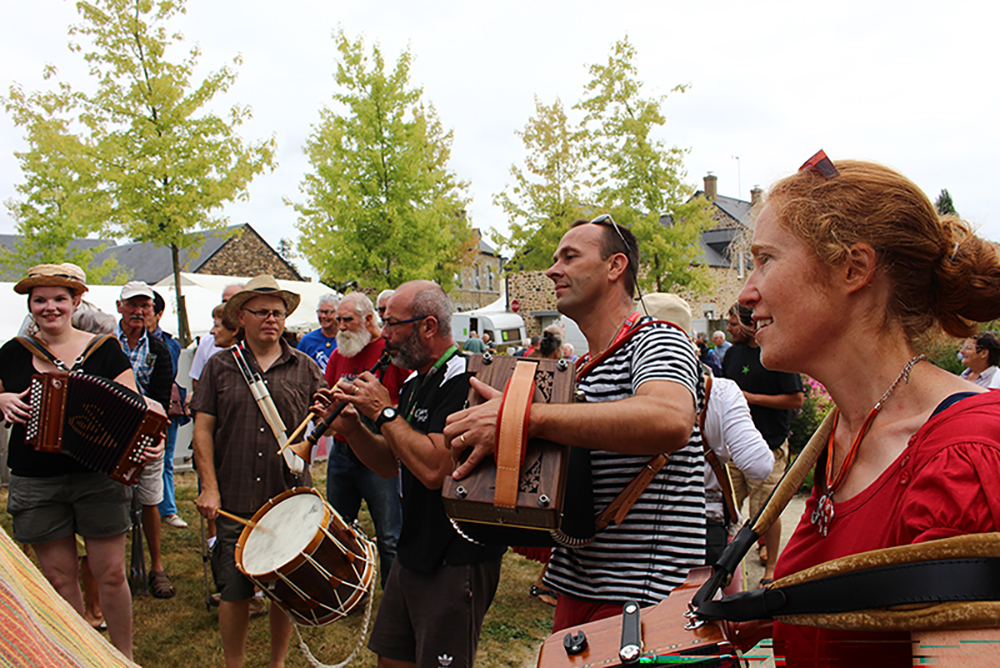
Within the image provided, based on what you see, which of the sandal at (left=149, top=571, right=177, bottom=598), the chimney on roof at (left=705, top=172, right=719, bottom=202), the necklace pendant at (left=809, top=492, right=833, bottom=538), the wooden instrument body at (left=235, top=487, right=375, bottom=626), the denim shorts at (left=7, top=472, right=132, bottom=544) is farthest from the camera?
the chimney on roof at (left=705, top=172, right=719, bottom=202)

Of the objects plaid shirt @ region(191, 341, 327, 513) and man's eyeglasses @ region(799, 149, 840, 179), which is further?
plaid shirt @ region(191, 341, 327, 513)

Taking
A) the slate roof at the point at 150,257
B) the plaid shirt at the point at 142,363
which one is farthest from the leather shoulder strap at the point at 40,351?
the slate roof at the point at 150,257

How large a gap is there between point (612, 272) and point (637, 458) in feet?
2.25

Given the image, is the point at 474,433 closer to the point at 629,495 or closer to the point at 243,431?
the point at 629,495

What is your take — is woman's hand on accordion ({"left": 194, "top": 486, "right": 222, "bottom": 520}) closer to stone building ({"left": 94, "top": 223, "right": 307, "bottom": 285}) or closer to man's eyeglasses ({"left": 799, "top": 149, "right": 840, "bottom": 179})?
man's eyeglasses ({"left": 799, "top": 149, "right": 840, "bottom": 179})

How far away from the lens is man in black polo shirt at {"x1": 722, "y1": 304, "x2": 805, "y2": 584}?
16.6 feet

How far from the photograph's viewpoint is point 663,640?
1.08 m

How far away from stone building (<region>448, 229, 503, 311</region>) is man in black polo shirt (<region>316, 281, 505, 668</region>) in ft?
129

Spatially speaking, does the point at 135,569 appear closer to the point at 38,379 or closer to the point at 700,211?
the point at 38,379

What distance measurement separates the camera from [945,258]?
111cm

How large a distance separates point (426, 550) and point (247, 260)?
34247 millimetres

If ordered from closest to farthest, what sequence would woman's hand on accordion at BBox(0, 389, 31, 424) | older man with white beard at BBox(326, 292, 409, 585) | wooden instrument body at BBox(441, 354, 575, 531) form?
1. wooden instrument body at BBox(441, 354, 575, 531)
2. woman's hand on accordion at BBox(0, 389, 31, 424)
3. older man with white beard at BBox(326, 292, 409, 585)

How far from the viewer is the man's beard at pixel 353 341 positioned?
523 cm

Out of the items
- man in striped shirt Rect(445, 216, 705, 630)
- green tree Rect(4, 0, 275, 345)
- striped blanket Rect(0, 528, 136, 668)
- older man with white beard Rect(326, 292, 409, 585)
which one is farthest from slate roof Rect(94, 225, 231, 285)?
striped blanket Rect(0, 528, 136, 668)
